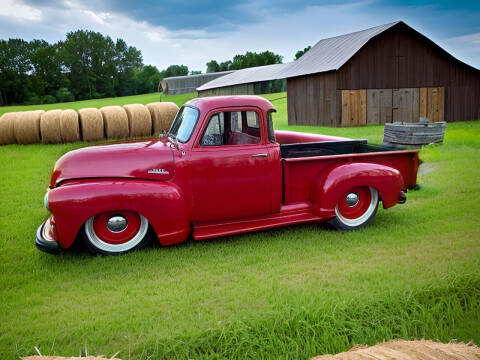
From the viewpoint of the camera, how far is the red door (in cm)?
536

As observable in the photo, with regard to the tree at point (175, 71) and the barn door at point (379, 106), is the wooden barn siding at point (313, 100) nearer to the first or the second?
the barn door at point (379, 106)

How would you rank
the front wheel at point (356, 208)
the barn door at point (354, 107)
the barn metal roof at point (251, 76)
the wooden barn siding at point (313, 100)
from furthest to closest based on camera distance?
the barn metal roof at point (251, 76) < the wooden barn siding at point (313, 100) < the barn door at point (354, 107) < the front wheel at point (356, 208)

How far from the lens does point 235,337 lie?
11.1 ft

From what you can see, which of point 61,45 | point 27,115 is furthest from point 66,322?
point 61,45

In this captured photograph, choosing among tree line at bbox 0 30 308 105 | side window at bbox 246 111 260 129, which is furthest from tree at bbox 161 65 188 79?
side window at bbox 246 111 260 129

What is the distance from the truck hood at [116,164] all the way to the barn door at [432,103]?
2083 cm

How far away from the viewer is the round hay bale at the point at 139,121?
17500 millimetres

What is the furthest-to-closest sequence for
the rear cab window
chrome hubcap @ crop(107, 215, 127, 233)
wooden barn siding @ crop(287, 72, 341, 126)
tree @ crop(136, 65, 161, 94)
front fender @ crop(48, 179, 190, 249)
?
tree @ crop(136, 65, 161, 94) → wooden barn siding @ crop(287, 72, 341, 126) → the rear cab window → chrome hubcap @ crop(107, 215, 127, 233) → front fender @ crop(48, 179, 190, 249)

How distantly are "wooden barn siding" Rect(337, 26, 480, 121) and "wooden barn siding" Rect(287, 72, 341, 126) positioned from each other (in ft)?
2.95

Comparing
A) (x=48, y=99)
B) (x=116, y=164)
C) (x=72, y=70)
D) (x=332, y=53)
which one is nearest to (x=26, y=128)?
(x=116, y=164)

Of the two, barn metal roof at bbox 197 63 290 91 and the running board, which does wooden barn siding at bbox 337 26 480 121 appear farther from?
barn metal roof at bbox 197 63 290 91

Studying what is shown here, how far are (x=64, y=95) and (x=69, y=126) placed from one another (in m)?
41.6

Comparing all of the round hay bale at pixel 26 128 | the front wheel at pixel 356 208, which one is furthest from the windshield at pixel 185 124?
the round hay bale at pixel 26 128

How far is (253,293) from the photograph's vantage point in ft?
13.5
